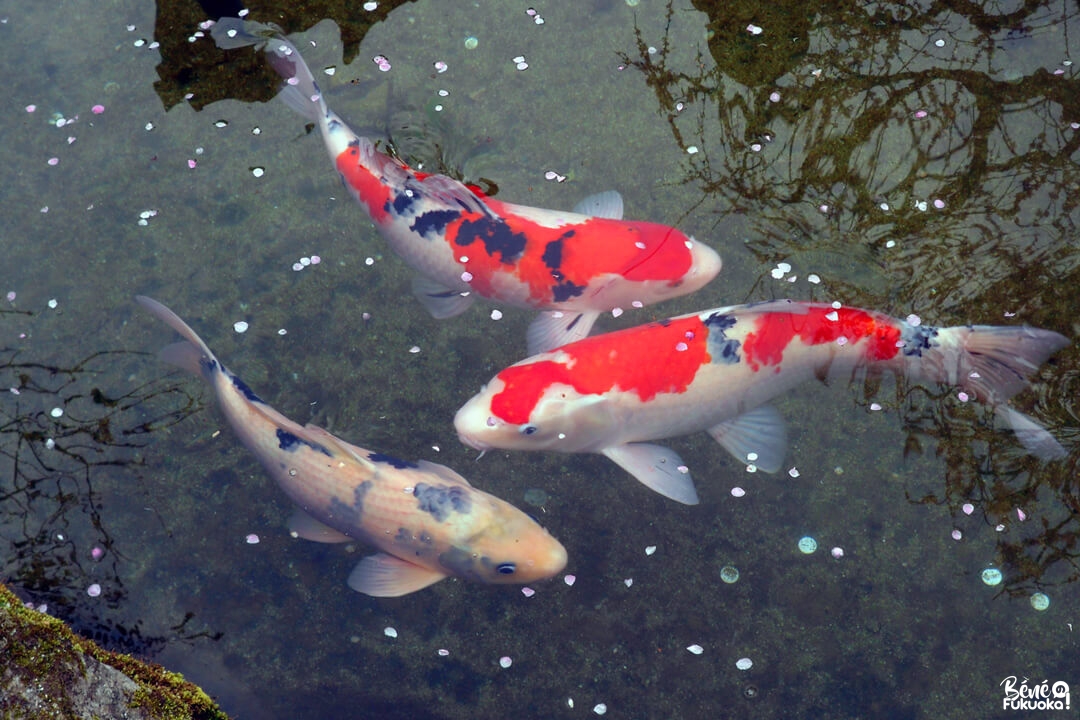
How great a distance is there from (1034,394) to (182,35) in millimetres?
5041

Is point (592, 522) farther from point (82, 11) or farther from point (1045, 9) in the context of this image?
point (82, 11)

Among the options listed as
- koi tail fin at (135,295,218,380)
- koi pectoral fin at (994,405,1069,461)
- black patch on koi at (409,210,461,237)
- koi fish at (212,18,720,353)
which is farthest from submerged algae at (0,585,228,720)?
koi pectoral fin at (994,405,1069,461)

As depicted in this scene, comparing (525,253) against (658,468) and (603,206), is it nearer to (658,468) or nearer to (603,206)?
(603,206)

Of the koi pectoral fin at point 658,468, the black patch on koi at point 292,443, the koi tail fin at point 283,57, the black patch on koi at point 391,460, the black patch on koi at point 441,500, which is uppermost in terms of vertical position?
the koi tail fin at point 283,57

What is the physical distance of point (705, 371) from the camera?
11.9 ft

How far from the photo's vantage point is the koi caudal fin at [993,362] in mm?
3582

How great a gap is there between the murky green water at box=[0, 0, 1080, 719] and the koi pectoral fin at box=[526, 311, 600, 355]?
0.17m

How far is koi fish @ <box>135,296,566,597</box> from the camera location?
3465 mm

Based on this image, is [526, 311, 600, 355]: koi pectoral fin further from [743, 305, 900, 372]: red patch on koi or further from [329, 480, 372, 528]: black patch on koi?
[329, 480, 372, 528]: black patch on koi

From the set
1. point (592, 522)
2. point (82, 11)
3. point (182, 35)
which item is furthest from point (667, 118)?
point (82, 11)

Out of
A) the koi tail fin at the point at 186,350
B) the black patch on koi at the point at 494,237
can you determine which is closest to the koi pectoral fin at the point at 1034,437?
the black patch on koi at the point at 494,237

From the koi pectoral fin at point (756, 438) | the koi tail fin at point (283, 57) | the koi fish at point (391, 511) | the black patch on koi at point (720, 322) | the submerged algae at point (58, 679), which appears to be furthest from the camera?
the koi tail fin at point (283, 57)

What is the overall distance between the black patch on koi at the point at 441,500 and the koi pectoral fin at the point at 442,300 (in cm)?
104

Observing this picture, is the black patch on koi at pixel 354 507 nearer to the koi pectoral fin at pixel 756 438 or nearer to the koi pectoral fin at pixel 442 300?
the koi pectoral fin at pixel 442 300
